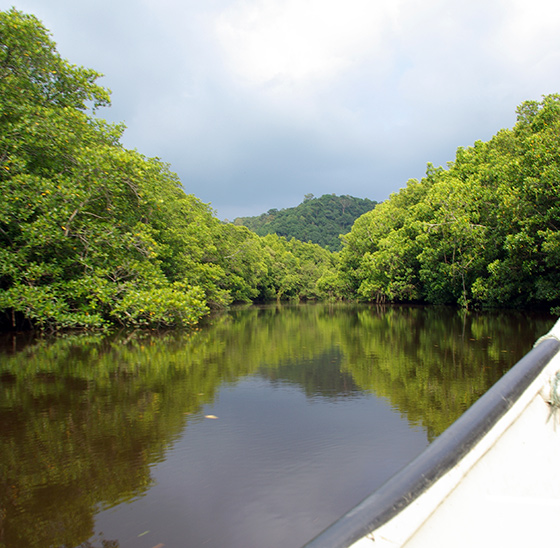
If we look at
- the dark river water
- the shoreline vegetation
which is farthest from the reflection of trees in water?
the shoreline vegetation

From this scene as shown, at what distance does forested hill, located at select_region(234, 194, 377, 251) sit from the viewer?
10888 centimetres

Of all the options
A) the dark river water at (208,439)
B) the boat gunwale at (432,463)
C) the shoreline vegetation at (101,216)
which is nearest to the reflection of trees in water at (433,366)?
the dark river water at (208,439)

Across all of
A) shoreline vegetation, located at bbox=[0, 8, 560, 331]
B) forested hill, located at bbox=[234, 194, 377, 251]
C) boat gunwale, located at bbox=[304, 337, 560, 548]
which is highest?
forested hill, located at bbox=[234, 194, 377, 251]

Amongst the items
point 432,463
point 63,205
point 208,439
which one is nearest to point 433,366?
point 208,439

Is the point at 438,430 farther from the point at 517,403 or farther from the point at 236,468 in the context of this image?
the point at 517,403

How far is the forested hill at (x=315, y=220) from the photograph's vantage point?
109 metres

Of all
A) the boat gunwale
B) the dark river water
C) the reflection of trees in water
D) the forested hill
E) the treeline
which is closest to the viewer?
the boat gunwale

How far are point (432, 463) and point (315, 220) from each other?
119698mm

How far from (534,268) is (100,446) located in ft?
58.5

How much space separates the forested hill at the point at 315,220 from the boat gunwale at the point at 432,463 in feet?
332

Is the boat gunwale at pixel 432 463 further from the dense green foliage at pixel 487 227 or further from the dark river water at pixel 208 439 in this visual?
the dense green foliage at pixel 487 227

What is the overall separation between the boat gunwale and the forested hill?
10134 centimetres

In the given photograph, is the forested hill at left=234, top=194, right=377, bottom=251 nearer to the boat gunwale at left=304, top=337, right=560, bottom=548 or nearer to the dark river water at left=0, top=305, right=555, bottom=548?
the dark river water at left=0, top=305, right=555, bottom=548

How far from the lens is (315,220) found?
11938 cm
